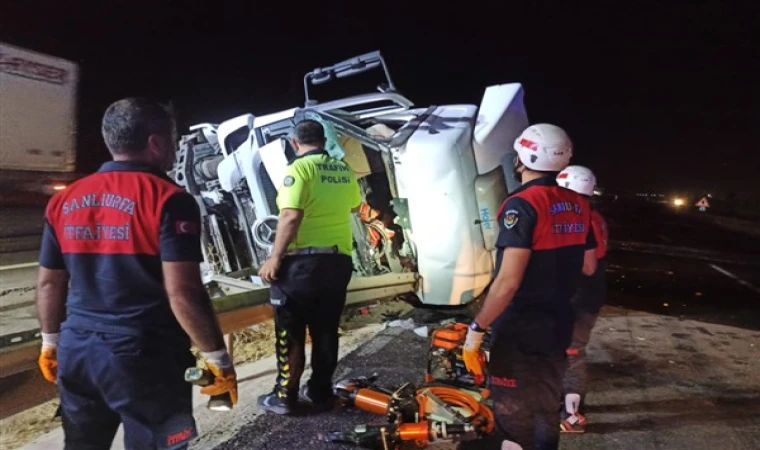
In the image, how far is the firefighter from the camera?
3100 millimetres

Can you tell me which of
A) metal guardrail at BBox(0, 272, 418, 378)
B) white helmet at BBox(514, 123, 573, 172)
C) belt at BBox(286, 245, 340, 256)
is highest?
white helmet at BBox(514, 123, 573, 172)

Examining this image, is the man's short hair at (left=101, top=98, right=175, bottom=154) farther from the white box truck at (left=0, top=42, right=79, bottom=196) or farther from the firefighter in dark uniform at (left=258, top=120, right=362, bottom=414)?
the white box truck at (left=0, top=42, right=79, bottom=196)

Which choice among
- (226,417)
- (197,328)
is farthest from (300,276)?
(197,328)

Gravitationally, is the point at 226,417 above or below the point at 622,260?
below

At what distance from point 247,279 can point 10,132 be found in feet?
23.8

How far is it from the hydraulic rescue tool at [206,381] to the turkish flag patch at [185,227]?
1.62 feet

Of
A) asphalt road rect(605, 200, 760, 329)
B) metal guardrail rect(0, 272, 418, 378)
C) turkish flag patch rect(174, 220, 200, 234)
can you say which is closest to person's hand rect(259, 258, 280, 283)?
metal guardrail rect(0, 272, 418, 378)

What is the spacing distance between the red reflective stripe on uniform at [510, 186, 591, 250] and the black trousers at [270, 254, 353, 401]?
4.31 ft

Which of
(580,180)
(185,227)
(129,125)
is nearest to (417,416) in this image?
(185,227)

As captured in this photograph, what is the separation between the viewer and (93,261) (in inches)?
72.8

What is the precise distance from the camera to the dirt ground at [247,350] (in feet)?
11.4

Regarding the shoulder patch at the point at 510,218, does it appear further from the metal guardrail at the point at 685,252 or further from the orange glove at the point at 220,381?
the metal guardrail at the point at 685,252

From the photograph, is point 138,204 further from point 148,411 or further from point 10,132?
point 10,132

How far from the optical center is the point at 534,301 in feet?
7.55
